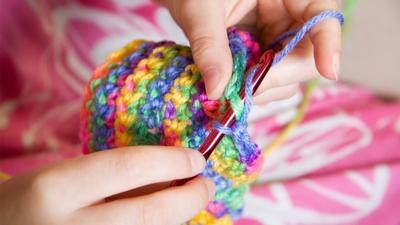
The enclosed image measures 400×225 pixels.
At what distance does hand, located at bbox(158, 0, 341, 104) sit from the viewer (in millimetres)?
422

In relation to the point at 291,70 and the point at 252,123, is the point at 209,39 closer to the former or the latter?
the point at 291,70

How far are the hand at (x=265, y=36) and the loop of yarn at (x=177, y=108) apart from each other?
2 centimetres

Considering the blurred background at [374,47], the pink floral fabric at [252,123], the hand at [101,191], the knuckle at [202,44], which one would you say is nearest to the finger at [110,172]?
the hand at [101,191]

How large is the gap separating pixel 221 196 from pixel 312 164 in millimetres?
288

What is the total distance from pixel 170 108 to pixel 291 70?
0.14 metres

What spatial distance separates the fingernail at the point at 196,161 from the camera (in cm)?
39

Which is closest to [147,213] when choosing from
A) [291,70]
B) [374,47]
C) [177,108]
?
[177,108]

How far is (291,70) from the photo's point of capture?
479mm

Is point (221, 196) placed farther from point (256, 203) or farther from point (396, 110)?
point (396, 110)

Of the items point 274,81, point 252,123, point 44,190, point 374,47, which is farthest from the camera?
point 374,47

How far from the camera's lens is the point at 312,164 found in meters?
0.71

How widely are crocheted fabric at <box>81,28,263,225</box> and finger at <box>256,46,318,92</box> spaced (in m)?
0.03

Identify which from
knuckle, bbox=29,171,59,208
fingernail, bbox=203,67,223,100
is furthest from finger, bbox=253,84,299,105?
knuckle, bbox=29,171,59,208

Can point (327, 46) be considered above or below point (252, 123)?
above
